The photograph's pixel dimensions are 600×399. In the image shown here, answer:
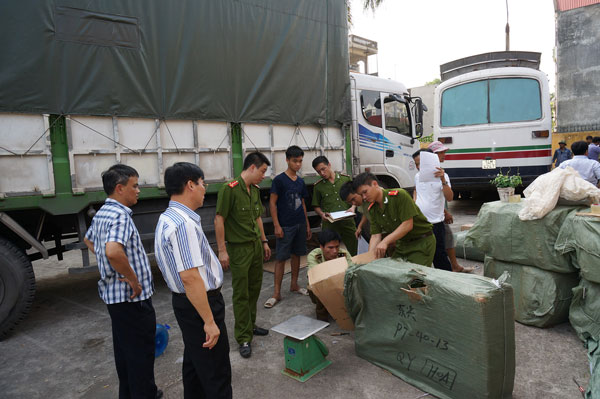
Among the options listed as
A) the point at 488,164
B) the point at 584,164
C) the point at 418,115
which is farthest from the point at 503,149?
the point at 584,164

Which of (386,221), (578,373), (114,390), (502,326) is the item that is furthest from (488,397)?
(114,390)

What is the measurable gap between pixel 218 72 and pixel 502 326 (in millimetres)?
3719

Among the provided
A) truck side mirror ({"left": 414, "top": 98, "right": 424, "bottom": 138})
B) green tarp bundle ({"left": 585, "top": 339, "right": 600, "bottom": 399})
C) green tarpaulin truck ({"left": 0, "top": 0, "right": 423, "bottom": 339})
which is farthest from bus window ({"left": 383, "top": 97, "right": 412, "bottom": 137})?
green tarp bundle ({"left": 585, "top": 339, "right": 600, "bottom": 399})

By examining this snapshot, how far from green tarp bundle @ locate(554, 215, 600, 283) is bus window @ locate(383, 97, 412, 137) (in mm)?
3565

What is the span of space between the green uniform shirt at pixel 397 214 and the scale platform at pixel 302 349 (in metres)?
0.94

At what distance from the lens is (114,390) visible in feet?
8.70

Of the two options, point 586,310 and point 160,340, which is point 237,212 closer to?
point 160,340

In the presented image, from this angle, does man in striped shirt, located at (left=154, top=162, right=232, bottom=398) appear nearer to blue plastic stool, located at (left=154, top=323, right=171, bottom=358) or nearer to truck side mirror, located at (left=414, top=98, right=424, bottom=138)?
blue plastic stool, located at (left=154, top=323, right=171, bottom=358)

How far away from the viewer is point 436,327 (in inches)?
91.2

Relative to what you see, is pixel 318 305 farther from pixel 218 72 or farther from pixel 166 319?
pixel 218 72

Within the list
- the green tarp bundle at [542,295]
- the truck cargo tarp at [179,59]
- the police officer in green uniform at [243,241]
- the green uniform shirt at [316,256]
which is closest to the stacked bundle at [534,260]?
the green tarp bundle at [542,295]

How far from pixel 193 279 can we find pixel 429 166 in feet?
9.95

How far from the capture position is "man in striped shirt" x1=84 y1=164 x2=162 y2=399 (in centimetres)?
209

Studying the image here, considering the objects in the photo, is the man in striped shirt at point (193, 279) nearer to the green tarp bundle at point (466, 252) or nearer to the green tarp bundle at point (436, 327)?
the green tarp bundle at point (436, 327)
